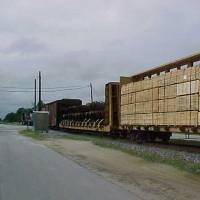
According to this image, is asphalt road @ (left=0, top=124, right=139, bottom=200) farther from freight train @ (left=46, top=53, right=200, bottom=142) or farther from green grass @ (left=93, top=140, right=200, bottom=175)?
freight train @ (left=46, top=53, right=200, bottom=142)

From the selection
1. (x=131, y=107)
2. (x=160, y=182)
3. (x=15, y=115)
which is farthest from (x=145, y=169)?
(x=15, y=115)

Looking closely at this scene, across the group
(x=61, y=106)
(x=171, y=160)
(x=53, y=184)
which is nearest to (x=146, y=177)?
(x=53, y=184)

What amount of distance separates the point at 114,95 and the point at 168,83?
991 centimetres

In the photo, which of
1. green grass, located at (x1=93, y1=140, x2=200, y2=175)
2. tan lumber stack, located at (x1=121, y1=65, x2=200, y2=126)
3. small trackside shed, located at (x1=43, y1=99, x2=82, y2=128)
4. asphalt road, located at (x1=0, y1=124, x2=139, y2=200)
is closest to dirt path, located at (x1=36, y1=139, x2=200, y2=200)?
green grass, located at (x1=93, y1=140, x2=200, y2=175)

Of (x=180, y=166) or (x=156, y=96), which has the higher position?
(x=156, y=96)

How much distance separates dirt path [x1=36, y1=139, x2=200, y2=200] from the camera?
991 cm

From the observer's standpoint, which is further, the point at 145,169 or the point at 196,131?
the point at 196,131

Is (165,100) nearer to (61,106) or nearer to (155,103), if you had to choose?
(155,103)

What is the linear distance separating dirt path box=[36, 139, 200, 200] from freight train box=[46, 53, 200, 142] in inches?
133

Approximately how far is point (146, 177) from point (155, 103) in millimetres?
10517

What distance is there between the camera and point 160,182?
11531mm

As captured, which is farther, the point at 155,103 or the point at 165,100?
the point at 155,103

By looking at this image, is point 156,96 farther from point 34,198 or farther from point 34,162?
point 34,198

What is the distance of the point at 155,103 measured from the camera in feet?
74.9
